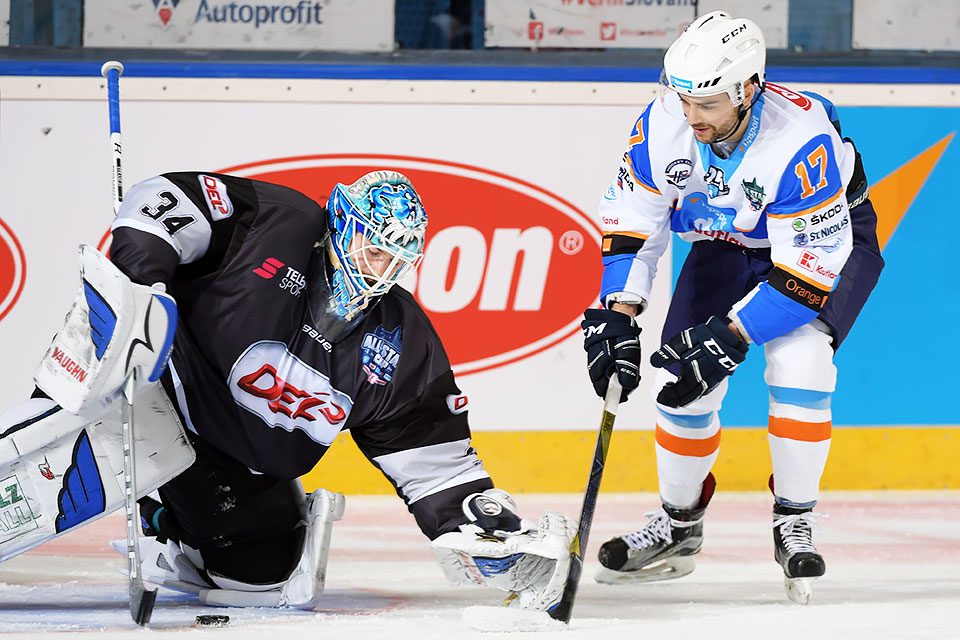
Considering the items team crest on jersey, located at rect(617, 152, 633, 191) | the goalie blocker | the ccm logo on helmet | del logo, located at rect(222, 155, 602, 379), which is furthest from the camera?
del logo, located at rect(222, 155, 602, 379)

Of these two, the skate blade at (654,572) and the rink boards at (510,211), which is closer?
the skate blade at (654,572)

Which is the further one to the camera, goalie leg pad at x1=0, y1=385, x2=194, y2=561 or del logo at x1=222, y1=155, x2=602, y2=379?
del logo at x1=222, y1=155, x2=602, y2=379

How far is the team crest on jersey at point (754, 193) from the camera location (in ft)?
7.25

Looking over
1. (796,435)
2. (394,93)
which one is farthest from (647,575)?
(394,93)

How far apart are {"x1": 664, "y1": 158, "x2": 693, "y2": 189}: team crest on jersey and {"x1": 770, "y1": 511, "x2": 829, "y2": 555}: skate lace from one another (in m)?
0.75

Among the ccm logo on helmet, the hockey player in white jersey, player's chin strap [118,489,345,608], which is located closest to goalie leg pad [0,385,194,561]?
player's chin strap [118,489,345,608]

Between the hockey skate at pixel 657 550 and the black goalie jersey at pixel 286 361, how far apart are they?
605 mm

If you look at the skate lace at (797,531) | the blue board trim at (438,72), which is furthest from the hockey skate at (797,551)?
the blue board trim at (438,72)

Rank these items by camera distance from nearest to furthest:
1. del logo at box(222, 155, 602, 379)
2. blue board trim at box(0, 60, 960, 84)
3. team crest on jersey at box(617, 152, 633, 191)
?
team crest on jersey at box(617, 152, 633, 191)
blue board trim at box(0, 60, 960, 84)
del logo at box(222, 155, 602, 379)

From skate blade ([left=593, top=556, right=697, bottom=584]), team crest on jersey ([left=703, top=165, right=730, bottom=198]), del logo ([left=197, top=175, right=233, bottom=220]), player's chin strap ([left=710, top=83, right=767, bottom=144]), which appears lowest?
skate blade ([left=593, top=556, right=697, bottom=584])

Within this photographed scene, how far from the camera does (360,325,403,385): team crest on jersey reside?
2.12m

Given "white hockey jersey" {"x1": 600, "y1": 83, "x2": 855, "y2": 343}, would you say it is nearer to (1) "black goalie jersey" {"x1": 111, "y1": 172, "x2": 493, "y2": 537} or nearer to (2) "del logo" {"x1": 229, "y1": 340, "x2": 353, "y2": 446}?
(1) "black goalie jersey" {"x1": 111, "y1": 172, "x2": 493, "y2": 537}

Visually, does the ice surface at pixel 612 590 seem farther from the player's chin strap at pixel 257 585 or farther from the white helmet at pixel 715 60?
the white helmet at pixel 715 60

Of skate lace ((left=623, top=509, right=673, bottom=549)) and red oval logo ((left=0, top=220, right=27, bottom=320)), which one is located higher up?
red oval logo ((left=0, top=220, right=27, bottom=320))
